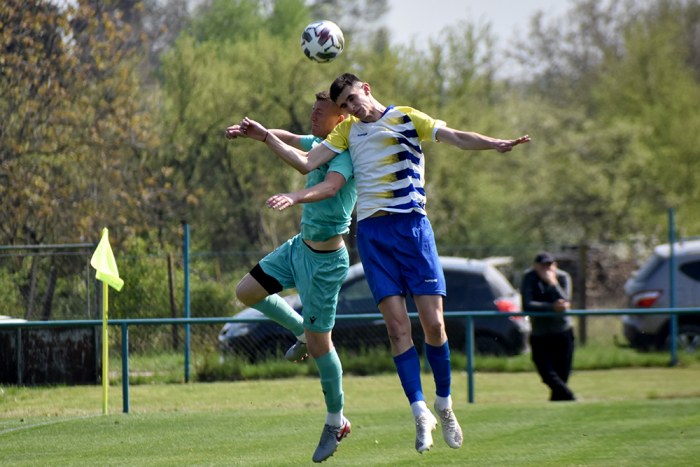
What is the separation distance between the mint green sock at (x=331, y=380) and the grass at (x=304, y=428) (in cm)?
41

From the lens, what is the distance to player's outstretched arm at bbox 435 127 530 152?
4188mm

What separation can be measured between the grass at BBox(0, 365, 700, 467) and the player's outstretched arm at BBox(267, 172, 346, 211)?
1.80m

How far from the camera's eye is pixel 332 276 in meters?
4.90

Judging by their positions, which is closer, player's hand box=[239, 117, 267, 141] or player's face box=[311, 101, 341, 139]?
player's hand box=[239, 117, 267, 141]

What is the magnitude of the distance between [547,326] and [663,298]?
391cm

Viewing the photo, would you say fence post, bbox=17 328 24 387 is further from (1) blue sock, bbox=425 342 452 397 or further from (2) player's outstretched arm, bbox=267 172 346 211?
(1) blue sock, bbox=425 342 452 397

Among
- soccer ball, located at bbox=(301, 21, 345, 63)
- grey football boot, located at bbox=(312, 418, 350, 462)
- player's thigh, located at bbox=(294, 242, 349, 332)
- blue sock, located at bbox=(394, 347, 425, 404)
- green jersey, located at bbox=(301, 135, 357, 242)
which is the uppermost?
soccer ball, located at bbox=(301, 21, 345, 63)

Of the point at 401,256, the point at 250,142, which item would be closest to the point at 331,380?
the point at 401,256

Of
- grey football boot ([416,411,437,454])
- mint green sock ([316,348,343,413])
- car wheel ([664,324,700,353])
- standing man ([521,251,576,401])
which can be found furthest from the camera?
car wheel ([664,324,700,353])

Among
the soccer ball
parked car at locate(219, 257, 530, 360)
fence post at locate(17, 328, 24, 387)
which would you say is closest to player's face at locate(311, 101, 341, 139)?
the soccer ball

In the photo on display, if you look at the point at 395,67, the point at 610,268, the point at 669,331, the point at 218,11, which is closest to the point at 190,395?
the point at 669,331

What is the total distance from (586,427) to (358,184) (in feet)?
10.3

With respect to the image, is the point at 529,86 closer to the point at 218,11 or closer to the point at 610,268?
the point at 218,11

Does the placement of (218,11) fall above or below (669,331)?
above
